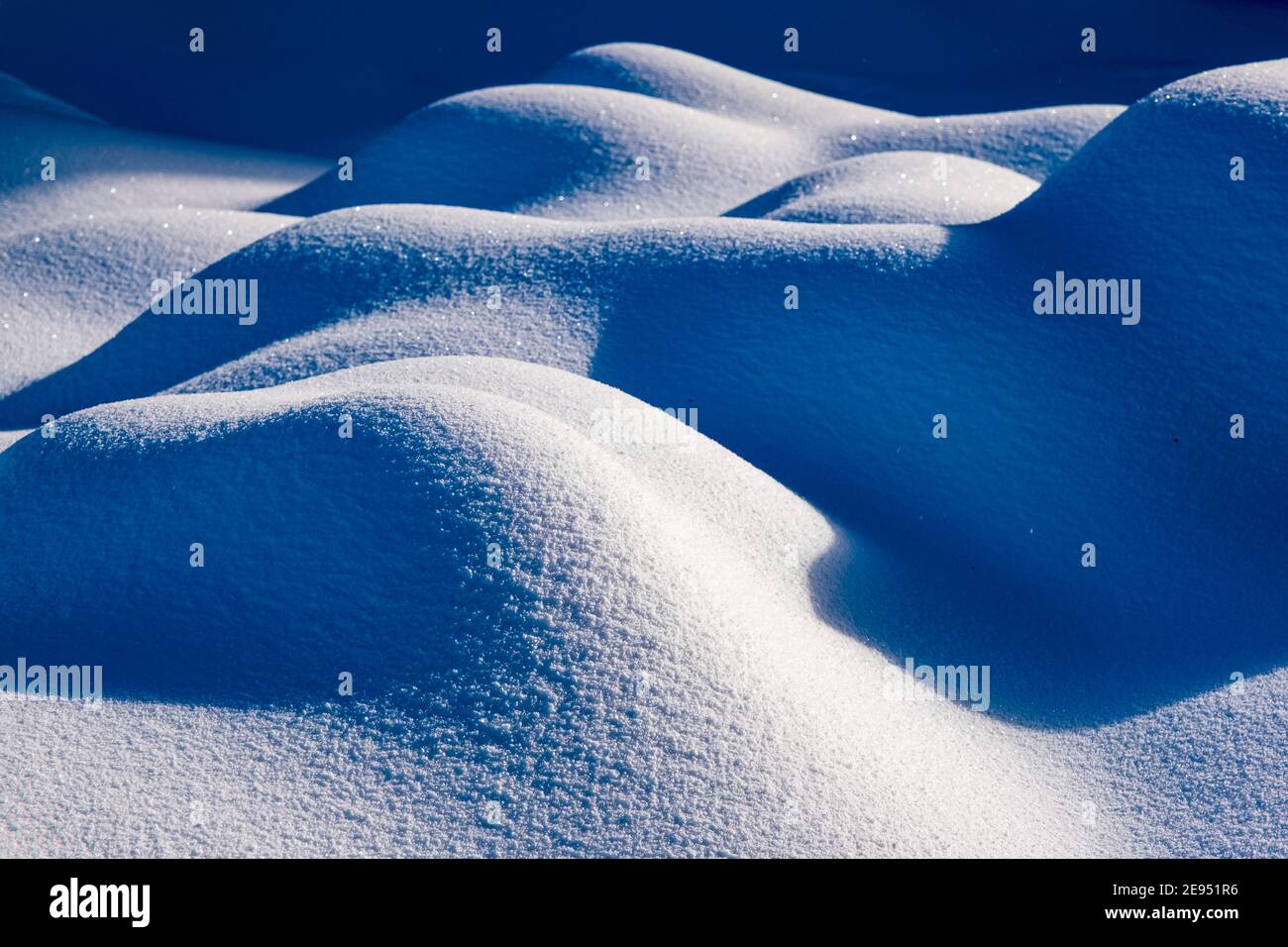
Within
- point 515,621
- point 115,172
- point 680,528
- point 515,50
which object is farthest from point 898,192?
point 515,50

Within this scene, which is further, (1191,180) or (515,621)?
(1191,180)

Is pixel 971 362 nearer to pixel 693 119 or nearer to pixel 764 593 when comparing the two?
pixel 764 593

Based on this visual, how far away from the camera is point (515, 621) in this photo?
2354 millimetres

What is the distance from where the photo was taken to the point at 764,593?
2.75 metres

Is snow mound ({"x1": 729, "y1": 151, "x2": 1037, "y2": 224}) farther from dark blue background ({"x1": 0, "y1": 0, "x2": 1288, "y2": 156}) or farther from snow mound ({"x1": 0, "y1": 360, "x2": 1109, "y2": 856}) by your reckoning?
dark blue background ({"x1": 0, "y1": 0, "x2": 1288, "y2": 156})

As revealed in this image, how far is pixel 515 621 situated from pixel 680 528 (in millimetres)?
526

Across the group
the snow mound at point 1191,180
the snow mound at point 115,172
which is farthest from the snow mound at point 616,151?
the snow mound at point 1191,180

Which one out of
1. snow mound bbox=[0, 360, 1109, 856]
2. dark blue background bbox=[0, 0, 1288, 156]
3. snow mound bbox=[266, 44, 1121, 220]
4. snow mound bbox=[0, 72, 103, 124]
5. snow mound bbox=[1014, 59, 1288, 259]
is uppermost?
dark blue background bbox=[0, 0, 1288, 156]

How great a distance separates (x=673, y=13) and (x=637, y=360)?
7.08 meters

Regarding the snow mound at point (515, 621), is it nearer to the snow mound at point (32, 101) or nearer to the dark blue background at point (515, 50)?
the snow mound at point (32, 101)

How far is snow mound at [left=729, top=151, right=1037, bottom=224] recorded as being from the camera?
477cm

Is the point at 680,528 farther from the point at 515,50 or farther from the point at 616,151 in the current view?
the point at 515,50

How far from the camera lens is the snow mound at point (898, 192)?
188 inches

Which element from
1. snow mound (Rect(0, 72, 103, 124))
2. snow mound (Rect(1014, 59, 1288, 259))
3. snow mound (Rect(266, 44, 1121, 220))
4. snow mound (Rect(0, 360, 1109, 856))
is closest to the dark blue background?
snow mound (Rect(0, 72, 103, 124))
